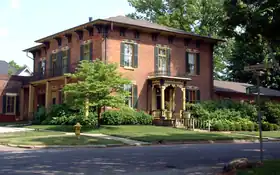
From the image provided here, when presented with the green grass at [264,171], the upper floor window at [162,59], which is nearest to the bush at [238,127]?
the upper floor window at [162,59]

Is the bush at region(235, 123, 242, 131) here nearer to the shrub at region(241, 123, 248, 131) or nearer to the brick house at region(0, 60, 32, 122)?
the shrub at region(241, 123, 248, 131)

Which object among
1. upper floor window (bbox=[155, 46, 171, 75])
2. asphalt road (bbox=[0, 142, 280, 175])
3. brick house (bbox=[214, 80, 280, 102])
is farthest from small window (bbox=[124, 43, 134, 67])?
asphalt road (bbox=[0, 142, 280, 175])

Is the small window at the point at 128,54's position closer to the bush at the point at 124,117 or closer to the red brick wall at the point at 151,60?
the red brick wall at the point at 151,60

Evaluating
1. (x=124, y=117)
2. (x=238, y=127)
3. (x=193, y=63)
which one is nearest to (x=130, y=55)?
(x=124, y=117)

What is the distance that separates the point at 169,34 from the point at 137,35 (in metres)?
3.36

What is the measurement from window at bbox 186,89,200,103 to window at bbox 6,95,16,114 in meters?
18.5

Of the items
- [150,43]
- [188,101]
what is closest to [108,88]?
[150,43]

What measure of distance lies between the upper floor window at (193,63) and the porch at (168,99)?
1880 millimetres

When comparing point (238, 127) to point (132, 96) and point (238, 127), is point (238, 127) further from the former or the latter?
point (132, 96)

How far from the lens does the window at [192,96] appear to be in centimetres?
3468

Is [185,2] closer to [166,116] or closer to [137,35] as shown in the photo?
[137,35]

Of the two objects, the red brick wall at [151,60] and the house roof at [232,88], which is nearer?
the red brick wall at [151,60]

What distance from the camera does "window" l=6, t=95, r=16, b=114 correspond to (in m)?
39.1

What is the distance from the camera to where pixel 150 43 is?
32.7m
